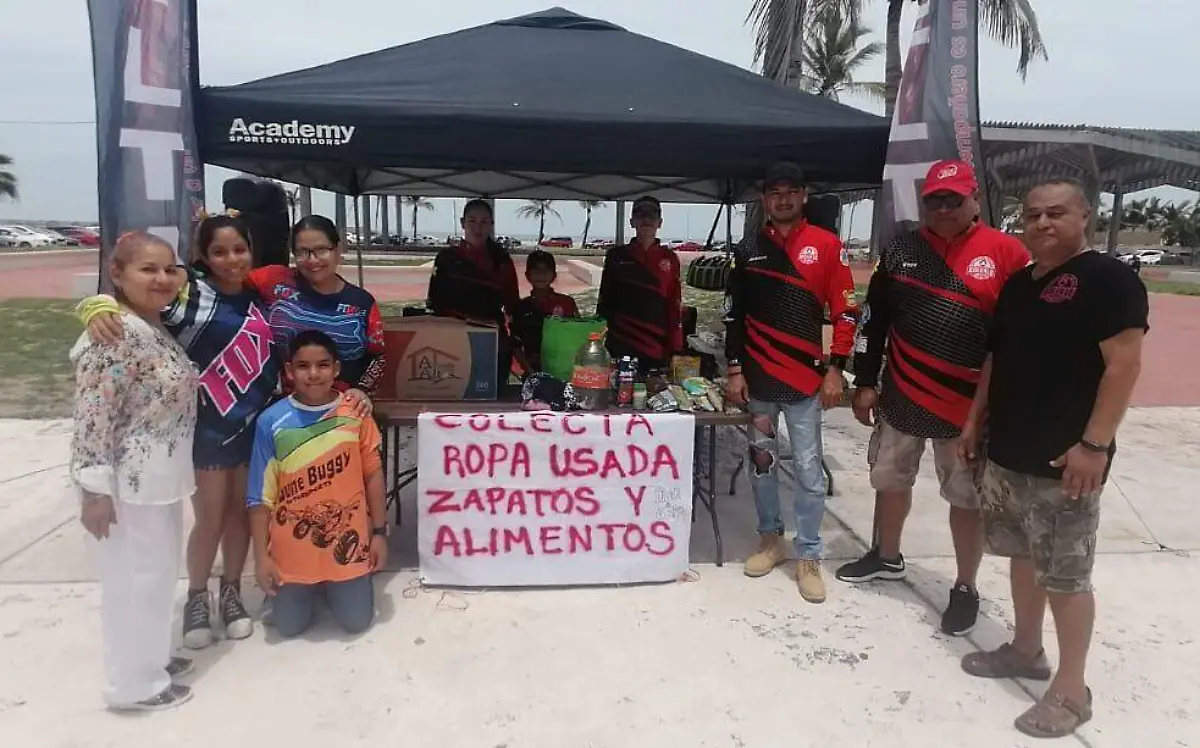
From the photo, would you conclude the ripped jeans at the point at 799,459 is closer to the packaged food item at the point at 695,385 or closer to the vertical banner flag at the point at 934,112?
the packaged food item at the point at 695,385

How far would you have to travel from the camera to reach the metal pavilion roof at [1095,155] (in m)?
16.9

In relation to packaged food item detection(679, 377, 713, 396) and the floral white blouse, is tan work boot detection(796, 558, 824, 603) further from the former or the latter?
the floral white blouse

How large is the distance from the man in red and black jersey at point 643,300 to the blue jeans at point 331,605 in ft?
7.52

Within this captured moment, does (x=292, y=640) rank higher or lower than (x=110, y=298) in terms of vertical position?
lower

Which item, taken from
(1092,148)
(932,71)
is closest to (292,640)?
(932,71)

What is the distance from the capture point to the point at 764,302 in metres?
3.27

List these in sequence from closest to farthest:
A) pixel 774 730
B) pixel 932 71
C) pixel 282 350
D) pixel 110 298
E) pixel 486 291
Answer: pixel 110 298 < pixel 774 730 < pixel 282 350 < pixel 932 71 < pixel 486 291

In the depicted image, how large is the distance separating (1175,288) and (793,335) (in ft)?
100

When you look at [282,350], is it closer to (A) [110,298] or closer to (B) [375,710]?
(A) [110,298]

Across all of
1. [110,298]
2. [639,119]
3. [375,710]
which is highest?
[639,119]

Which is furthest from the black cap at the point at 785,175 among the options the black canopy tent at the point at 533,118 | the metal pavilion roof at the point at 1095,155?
the metal pavilion roof at the point at 1095,155

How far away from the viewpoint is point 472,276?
4.77m

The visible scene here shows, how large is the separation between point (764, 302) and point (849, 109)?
4.56 feet

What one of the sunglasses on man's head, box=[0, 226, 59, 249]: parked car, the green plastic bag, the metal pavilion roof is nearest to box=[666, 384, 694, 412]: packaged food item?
the green plastic bag
